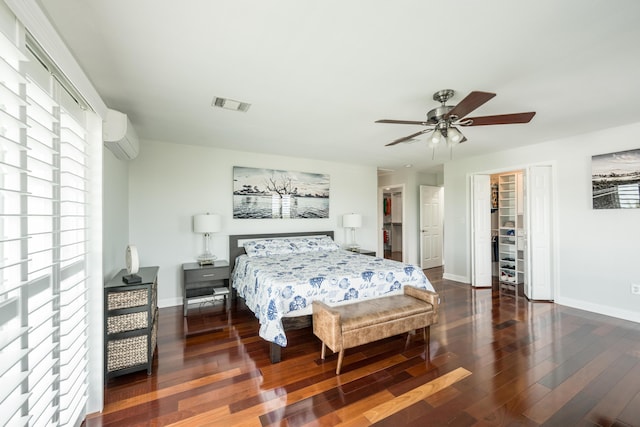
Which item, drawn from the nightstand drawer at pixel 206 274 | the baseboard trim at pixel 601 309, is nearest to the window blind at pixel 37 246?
the nightstand drawer at pixel 206 274

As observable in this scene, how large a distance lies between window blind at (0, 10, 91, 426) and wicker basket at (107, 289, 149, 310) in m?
0.36

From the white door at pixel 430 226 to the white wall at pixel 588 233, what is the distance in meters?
2.40

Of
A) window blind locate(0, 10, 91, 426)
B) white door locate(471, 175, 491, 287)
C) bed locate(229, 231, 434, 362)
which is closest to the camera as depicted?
window blind locate(0, 10, 91, 426)

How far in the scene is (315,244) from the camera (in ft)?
15.1

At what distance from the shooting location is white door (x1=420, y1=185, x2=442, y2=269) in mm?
6652

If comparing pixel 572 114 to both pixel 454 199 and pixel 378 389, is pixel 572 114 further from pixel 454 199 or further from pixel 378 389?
pixel 378 389

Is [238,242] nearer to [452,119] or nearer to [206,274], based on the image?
[206,274]

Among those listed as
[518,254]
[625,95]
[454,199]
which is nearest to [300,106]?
[625,95]

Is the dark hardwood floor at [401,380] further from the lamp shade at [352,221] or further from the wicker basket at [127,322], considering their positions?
the lamp shade at [352,221]

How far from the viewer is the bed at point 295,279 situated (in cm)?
251

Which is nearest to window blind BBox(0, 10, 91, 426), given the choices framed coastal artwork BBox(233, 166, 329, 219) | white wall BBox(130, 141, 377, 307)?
white wall BBox(130, 141, 377, 307)

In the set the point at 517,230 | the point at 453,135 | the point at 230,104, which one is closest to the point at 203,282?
the point at 230,104

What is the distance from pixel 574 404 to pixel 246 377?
2342mm

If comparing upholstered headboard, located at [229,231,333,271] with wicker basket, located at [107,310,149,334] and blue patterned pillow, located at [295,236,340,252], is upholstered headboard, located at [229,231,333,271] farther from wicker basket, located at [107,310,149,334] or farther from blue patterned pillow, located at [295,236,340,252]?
wicker basket, located at [107,310,149,334]
